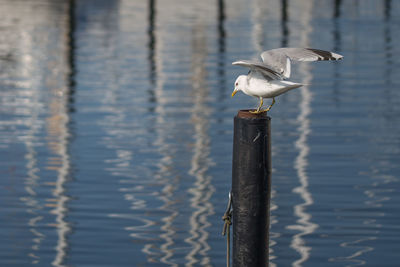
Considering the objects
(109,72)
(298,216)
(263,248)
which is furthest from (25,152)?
(109,72)

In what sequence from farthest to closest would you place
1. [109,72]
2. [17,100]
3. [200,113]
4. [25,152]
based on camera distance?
[109,72] → [17,100] → [200,113] → [25,152]

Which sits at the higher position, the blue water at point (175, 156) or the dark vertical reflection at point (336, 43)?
the dark vertical reflection at point (336, 43)

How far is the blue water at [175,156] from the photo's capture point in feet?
28.2

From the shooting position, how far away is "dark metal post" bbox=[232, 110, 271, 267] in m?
6.45

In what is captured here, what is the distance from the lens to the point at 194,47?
2697cm

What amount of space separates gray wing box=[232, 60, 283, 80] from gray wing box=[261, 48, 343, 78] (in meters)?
0.07

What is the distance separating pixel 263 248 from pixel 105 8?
136 feet

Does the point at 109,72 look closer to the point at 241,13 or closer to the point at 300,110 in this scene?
the point at 300,110

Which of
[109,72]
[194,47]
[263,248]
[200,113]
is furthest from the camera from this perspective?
[194,47]


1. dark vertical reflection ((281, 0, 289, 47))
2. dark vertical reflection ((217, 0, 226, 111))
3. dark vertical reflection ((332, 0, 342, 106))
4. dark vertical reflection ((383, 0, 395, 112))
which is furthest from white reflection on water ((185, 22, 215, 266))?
dark vertical reflection ((281, 0, 289, 47))

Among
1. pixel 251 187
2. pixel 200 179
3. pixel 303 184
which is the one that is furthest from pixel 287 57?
pixel 200 179

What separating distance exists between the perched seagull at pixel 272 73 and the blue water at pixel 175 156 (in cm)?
185

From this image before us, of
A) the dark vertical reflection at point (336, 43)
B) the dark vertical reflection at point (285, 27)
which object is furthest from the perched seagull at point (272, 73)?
the dark vertical reflection at point (285, 27)

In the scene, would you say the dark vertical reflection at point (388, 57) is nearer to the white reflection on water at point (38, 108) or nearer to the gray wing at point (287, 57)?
the white reflection on water at point (38, 108)
